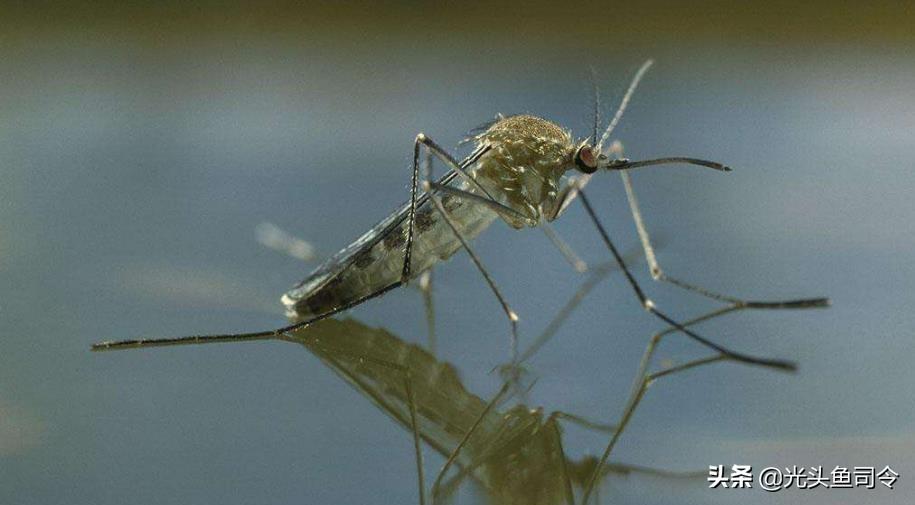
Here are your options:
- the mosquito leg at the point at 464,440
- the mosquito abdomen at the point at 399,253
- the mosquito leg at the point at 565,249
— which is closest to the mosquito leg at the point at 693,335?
the mosquito leg at the point at 565,249

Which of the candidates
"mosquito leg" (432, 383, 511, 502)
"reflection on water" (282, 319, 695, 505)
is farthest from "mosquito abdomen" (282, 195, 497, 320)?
"mosquito leg" (432, 383, 511, 502)

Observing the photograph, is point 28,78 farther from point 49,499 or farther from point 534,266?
point 49,499

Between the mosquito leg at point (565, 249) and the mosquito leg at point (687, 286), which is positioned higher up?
the mosquito leg at point (565, 249)

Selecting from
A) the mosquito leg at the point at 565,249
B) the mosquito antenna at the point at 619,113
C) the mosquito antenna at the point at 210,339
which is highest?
the mosquito antenna at the point at 619,113

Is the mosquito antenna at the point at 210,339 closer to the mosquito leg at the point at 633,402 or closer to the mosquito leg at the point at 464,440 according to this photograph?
the mosquito leg at the point at 464,440

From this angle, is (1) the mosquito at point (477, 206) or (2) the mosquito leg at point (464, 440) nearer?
(2) the mosquito leg at point (464, 440)

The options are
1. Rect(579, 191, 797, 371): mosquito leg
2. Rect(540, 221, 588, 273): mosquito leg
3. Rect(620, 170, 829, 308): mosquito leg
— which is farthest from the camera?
Rect(540, 221, 588, 273): mosquito leg

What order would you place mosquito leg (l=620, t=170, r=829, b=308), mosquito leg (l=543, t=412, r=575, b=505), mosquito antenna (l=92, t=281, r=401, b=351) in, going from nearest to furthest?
mosquito leg (l=543, t=412, r=575, b=505)
mosquito antenna (l=92, t=281, r=401, b=351)
mosquito leg (l=620, t=170, r=829, b=308)

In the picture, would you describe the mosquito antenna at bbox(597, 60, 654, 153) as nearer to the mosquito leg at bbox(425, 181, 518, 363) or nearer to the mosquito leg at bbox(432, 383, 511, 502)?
the mosquito leg at bbox(425, 181, 518, 363)
